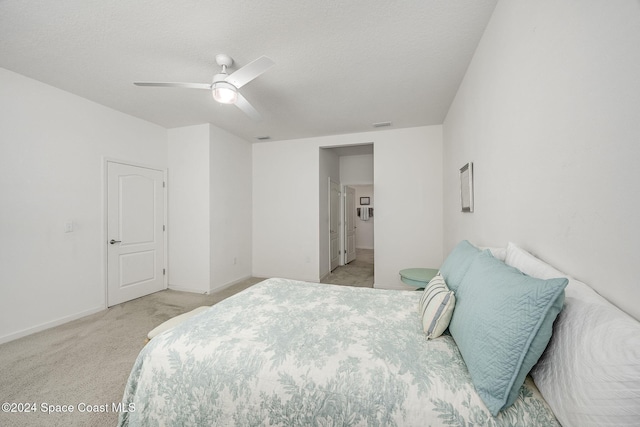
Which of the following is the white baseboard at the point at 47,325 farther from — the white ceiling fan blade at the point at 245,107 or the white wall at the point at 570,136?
the white wall at the point at 570,136

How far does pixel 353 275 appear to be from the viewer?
193 inches

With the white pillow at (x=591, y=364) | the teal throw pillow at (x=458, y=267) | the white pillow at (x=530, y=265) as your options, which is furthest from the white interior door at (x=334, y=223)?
the white pillow at (x=591, y=364)

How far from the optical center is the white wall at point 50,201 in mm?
2365

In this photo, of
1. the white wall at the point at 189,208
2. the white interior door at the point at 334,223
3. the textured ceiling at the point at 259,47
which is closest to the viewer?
the textured ceiling at the point at 259,47

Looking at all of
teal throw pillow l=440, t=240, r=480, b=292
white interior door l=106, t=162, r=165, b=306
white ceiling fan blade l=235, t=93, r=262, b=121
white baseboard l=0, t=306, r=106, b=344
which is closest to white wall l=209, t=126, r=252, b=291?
white interior door l=106, t=162, r=165, b=306

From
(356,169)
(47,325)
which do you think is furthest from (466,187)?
(47,325)

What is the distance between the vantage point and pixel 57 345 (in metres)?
2.28

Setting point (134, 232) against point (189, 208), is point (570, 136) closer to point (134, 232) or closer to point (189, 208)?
point (189, 208)

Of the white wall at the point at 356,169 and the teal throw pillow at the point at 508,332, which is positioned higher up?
the white wall at the point at 356,169

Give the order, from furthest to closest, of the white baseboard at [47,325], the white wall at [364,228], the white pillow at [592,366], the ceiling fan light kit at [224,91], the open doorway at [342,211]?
1. the white wall at [364,228]
2. the open doorway at [342,211]
3. the white baseboard at [47,325]
4. the ceiling fan light kit at [224,91]
5. the white pillow at [592,366]

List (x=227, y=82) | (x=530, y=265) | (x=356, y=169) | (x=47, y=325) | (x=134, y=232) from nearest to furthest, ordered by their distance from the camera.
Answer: (x=530, y=265), (x=227, y=82), (x=47, y=325), (x=134, y=232), (x=356, y=169)

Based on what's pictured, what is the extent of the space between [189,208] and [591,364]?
4319 millimetres

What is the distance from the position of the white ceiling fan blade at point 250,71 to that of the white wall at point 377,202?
253 cm

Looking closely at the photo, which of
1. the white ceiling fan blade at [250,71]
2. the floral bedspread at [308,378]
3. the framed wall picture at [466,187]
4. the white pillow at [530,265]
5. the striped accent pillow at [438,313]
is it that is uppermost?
the white ceiling fan blade at [250,71]
